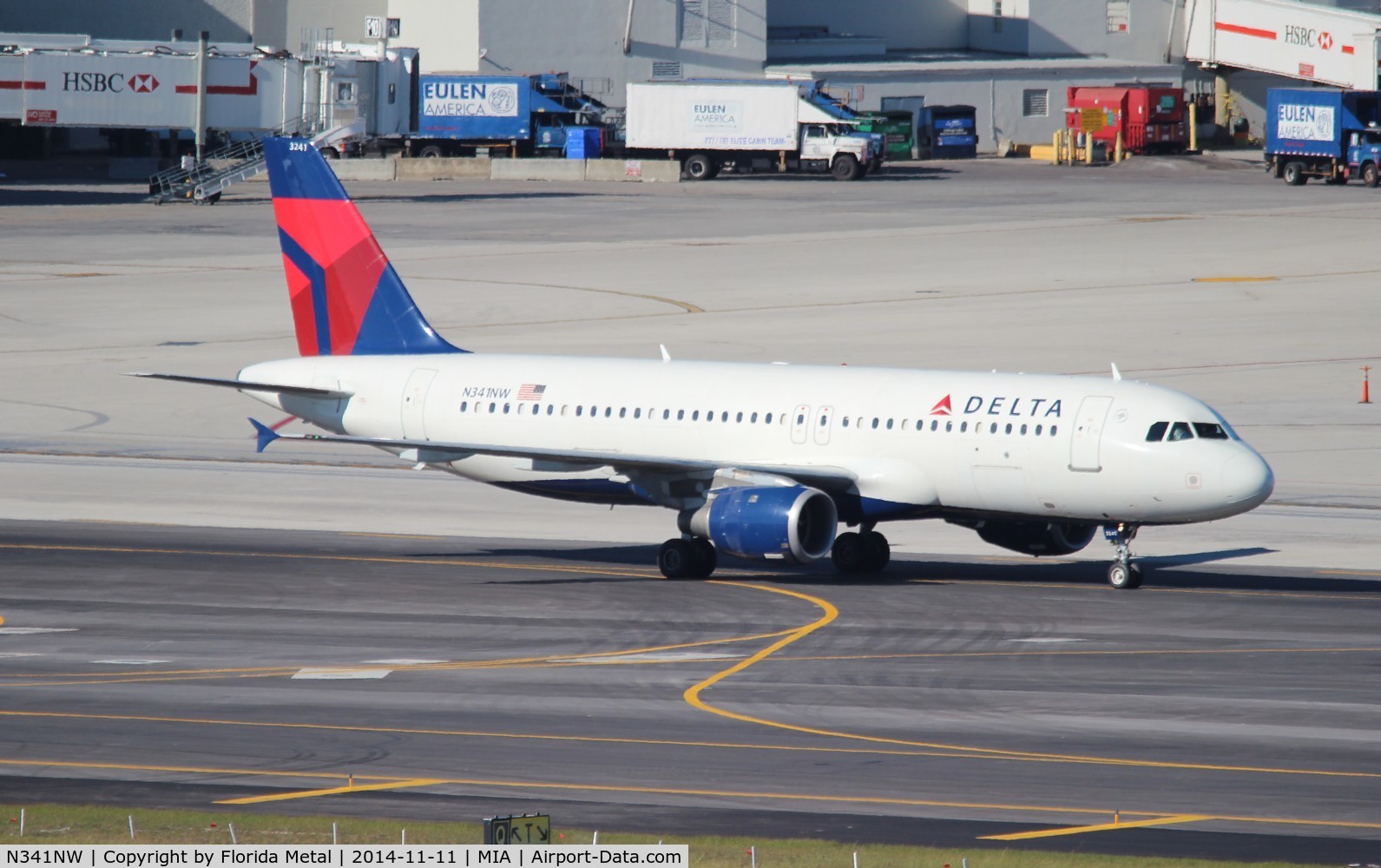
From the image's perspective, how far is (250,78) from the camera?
121 metres

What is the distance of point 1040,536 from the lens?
40125mm

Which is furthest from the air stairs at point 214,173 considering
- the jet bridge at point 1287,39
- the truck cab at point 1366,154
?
the jet bridge at point 1287,39

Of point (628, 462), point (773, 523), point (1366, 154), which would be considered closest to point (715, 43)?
point (1366, 154)

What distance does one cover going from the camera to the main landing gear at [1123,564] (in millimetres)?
38531

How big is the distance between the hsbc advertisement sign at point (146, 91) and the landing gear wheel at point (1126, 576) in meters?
91.7

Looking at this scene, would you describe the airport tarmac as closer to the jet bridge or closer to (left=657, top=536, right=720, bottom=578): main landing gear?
(left=657, top=536, right=720, bottom=578): main landing gear

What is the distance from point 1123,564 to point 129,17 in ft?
417

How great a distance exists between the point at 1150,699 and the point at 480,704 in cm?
962

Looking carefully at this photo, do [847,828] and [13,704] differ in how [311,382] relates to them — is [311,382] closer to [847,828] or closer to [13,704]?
[13,704]

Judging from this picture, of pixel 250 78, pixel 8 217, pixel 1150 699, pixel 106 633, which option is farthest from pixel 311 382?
pixel 250 78

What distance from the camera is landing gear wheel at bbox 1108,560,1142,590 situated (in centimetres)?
3862

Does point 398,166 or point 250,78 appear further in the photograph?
point 398,166

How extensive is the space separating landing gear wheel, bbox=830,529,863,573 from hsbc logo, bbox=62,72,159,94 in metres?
89.7

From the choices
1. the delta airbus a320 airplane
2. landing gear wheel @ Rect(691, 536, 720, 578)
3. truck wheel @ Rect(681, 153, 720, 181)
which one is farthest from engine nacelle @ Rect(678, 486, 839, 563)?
truck wheel @ Rect(681, 153, 720, 181)
